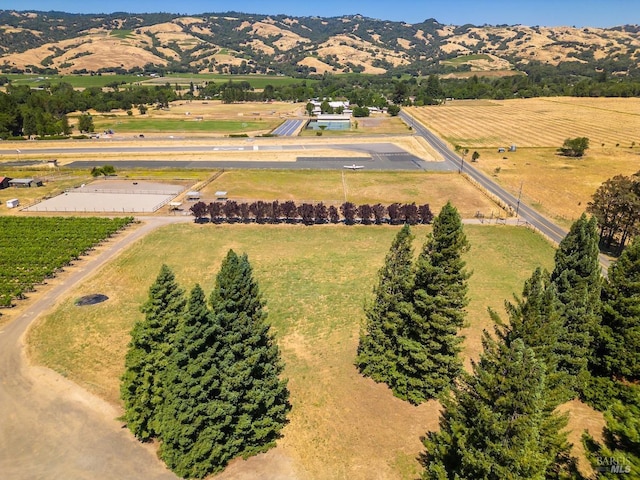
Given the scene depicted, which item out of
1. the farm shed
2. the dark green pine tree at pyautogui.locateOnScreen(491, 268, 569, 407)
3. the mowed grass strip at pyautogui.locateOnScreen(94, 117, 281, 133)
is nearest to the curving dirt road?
the dark green pine tree at pyautogui.locateOnScreen(491, 268, 569, 407)

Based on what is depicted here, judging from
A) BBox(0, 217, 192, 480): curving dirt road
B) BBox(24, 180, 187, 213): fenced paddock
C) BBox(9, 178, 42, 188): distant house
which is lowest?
BBox(0, 217, 192, 480): curving dirt road

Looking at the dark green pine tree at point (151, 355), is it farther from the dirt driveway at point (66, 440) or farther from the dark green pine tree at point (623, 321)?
the dark green pine tree at point (623, 321)

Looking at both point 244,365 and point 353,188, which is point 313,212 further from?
point 244,365

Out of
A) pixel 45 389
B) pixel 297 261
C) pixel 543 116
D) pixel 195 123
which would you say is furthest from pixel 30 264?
pixel 543 116

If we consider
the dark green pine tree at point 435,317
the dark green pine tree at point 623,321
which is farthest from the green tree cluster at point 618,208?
the dark green pine tree at point 435,317

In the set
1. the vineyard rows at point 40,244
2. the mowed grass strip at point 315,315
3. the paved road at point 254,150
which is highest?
the paved road at point 254,150

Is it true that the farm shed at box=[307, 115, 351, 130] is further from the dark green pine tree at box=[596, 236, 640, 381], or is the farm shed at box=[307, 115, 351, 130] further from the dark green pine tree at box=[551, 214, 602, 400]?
the dark green pine tree at box=[596, 236, 640, 381]

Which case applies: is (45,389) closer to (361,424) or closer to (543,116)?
(361,424)
